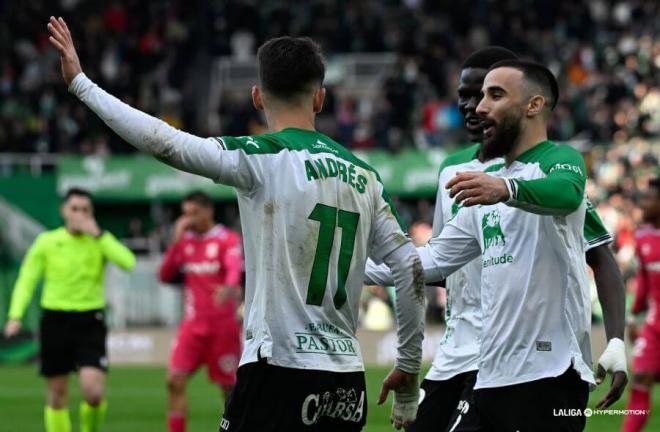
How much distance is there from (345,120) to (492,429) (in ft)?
78.1

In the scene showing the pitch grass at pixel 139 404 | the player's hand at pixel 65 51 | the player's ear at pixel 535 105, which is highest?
the player's hand at pixel 65 51

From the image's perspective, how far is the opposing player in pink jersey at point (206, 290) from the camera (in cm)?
1395

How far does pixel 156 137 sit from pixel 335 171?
29.7 inches

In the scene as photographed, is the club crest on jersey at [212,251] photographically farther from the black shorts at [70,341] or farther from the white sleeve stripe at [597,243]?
the white sleeve stripe at [597,243]

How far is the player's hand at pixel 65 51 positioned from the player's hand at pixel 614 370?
7.87 feet

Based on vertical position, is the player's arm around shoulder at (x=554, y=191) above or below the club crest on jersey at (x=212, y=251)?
above

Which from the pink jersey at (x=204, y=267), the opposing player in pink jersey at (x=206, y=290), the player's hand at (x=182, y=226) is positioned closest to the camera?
the opposing player in pink jersey at (x=206, y=290)

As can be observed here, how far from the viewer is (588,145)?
2572 centimetres

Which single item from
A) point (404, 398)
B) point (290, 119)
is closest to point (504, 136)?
point (290, 119)

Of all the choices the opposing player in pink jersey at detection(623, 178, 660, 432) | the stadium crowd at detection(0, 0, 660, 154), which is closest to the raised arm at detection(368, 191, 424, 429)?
the opposing player in pink jersey at detection(623, 178, 660, 432)

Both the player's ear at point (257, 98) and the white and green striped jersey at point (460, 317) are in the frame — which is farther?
the white and green striped jersey at point (460, 317)

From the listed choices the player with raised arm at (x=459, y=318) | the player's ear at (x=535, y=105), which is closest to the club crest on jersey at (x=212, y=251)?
the player with raised arm at (x=459, y=318)

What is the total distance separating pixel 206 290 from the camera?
14453 mm

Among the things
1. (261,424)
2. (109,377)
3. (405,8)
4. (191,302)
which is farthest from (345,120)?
(261,424)
